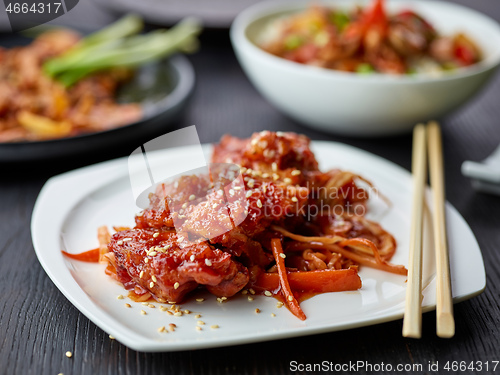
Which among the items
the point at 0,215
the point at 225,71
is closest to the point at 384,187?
the point at 0,215

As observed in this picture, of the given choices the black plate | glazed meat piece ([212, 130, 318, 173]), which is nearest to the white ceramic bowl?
the black plate

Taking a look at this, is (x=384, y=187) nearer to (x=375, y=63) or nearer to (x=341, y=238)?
(x=341, y=238)

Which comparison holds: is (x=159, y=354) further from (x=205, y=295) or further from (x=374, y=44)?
(x=374, y=44)

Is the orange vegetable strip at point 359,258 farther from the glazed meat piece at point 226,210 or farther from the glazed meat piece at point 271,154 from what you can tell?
the glazed meat piece at point 271,154

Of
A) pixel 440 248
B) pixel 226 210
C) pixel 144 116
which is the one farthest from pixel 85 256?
pixel 144 116

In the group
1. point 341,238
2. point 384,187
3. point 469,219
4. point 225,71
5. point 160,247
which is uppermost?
point 160,247

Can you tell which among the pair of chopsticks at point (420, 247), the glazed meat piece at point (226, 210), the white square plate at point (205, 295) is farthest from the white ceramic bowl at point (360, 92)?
the glazed meat piece at point (226, 210)

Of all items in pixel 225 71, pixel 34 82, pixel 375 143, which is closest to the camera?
pixel 375 143
